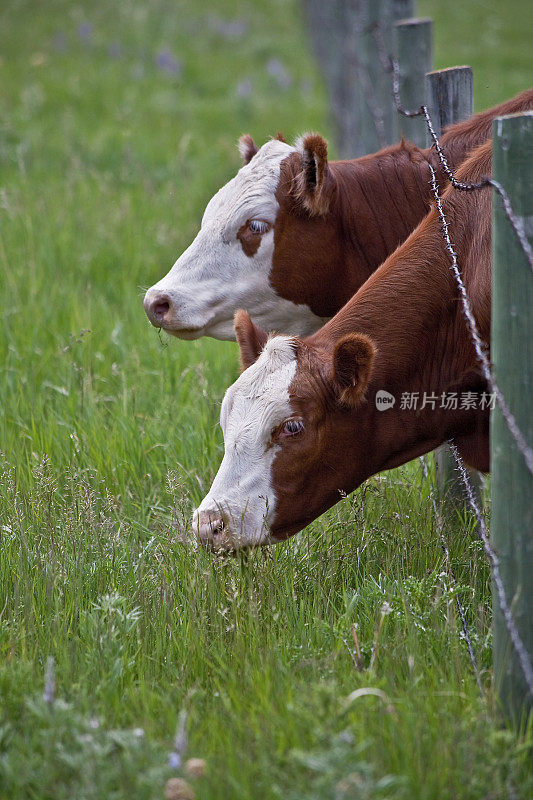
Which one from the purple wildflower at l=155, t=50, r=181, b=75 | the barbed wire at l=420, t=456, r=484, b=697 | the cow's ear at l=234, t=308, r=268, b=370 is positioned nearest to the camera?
the barbed wire at l=420, t=456, r=484, b=697

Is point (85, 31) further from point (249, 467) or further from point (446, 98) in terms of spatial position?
point (249, 467)

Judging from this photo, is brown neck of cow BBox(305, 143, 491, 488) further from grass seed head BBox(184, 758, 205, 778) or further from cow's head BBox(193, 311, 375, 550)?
grass seed head BBox(184, 758, 205, 778)

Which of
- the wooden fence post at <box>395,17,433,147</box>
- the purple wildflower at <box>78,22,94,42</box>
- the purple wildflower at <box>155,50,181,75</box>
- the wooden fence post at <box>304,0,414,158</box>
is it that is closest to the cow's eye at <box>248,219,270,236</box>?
the wooden fence post at <box>395,17,433,147</box>

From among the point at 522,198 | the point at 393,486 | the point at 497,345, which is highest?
the point at 522,198

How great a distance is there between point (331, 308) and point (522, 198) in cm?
200

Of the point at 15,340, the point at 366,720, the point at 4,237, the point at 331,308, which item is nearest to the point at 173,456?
the point at 331,308

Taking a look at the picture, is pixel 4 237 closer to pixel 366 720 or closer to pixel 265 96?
pixel 366 720

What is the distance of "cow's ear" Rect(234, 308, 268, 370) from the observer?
310 cm

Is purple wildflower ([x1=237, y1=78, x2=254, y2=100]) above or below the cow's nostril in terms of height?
above

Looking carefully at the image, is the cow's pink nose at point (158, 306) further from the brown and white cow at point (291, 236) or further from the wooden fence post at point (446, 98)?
the wooden fence post at point (446, 98)

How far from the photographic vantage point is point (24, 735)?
7.27ft

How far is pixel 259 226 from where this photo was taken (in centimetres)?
377

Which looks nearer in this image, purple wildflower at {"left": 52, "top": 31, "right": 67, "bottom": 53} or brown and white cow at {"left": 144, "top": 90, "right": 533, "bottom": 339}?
brown and white cow at {"left": 144, "top": 90, "right": 533, "bottom": 339}

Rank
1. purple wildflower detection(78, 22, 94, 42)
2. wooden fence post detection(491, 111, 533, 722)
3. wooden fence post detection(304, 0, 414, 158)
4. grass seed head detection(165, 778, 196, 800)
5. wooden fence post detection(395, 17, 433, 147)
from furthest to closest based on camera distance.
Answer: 1. purple wildflower detection(78, 22, 94, 42)
2. wooden fence post detection(304, 0, 414, 158)
3. wooden fence post detection(395, 17, 433, 147)
4. wooden fence post detection(491, 111, 533, 722)
5. grass seed head detection(165, 778, 196, 800)
